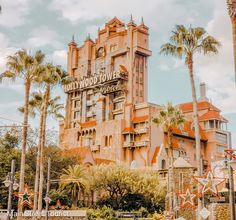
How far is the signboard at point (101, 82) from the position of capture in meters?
83.3

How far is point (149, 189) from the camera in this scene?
5253 centimetres

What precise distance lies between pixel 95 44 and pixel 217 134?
34.2 meters

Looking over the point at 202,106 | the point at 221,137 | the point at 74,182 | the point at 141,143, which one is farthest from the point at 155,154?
the point at 74,182

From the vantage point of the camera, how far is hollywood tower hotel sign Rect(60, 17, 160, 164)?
78000mm

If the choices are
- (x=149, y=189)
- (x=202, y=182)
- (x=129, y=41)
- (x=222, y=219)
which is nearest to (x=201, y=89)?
(x=129, y=41)

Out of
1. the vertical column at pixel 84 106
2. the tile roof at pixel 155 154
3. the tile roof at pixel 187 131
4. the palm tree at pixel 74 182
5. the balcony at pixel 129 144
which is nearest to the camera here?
the palm tree at pixel 74 182

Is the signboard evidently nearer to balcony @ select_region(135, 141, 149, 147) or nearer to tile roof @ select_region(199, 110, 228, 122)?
balcony @ select_region(135, 141, 149, 147)

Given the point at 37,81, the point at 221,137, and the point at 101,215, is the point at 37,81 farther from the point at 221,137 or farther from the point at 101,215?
the point at 221,137

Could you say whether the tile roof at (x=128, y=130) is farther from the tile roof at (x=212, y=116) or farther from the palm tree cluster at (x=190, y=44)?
the palm tree cluster at (x=190, y=44)

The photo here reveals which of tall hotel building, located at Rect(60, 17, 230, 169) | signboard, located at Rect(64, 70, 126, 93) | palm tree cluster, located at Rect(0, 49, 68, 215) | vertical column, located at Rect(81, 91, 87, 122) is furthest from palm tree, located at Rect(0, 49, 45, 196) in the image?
vertical column, located at Rect(81, 91, 87, 122)

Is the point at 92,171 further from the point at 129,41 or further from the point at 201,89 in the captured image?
the point at 201,89

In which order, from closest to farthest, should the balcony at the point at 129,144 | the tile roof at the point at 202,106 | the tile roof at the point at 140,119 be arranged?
1. the tile roof at the point at 140,119
2. the balcony at the point at 129,144
3. the tile roof at the point at 202,106

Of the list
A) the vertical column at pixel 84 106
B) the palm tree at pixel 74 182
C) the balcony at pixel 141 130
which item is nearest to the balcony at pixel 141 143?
the balcony at pixel 141 130

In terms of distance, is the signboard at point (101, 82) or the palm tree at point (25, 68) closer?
the palm tree at point (25, 68)
